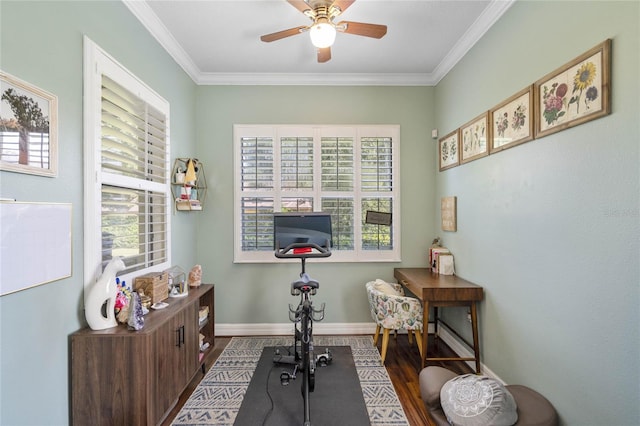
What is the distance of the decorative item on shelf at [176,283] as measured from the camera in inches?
92.0

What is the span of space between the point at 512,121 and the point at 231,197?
9.54 feet

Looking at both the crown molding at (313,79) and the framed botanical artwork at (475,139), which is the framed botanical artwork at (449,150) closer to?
the framed botanical artwork at (475,139)

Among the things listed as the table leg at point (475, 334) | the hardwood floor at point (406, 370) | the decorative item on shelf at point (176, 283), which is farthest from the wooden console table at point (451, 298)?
the decorative item on shelf at point (176, 283)

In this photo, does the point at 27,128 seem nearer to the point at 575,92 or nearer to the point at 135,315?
the point at 135,315

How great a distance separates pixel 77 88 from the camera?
1586 millimetres

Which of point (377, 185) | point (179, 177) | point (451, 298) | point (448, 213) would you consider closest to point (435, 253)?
point (448, 213)

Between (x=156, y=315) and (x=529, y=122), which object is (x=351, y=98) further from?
(x=156, y=315)

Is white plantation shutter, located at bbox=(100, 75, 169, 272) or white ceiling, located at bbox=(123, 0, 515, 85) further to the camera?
white ceiling, located at bbox=(123, 0, 515, 85)

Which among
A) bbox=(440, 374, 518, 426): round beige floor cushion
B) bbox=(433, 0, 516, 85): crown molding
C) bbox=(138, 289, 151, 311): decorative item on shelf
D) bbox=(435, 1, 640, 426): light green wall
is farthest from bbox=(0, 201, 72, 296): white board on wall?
bbox=(433, 0, 516, 85): crown molding

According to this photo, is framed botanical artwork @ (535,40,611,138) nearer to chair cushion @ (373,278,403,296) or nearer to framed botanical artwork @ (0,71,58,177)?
chair cushion @ (373,278,403,296)

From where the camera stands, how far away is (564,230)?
157 cm

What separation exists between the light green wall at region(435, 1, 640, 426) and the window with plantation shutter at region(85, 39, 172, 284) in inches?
114

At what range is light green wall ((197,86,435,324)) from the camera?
3271mm

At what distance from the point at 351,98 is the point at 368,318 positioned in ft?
9.11
